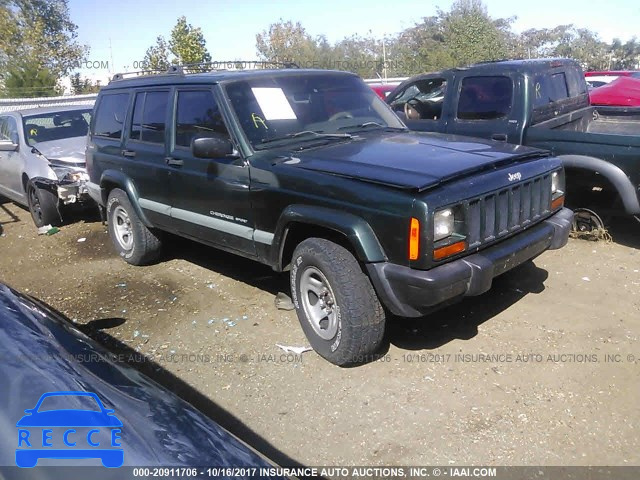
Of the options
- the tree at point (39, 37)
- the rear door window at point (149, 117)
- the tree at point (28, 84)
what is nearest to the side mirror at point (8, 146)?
the rear door window at point (149, 117)

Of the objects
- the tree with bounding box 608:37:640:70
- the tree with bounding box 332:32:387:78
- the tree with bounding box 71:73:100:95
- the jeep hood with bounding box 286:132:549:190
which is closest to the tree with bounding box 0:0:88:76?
the tree with bounding box 71:73:100:95

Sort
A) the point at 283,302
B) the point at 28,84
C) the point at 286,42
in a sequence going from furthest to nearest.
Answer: the point at 286,42 → the point at 28,84 → the point at 283,302

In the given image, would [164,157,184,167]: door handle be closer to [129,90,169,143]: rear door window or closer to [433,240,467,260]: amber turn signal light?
[129,90,169,143]: rear door window

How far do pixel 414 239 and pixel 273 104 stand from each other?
1.86m

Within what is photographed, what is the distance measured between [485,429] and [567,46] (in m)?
54.2

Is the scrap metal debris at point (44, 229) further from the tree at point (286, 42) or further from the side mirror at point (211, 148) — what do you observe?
the tree at point (286, 42)

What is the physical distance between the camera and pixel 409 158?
3732 millimetres

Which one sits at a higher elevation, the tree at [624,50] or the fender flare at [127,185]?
the tree at [624,50]

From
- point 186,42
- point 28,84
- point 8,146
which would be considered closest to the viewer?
point 8,146

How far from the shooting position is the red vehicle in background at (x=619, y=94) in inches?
369

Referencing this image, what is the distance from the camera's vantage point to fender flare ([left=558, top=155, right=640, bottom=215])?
523cm

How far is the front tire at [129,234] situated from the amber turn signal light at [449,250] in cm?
359

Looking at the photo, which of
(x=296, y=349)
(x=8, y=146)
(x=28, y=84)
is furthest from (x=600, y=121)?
(x=28, y=84)

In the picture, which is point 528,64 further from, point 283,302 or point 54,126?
point 54,126
